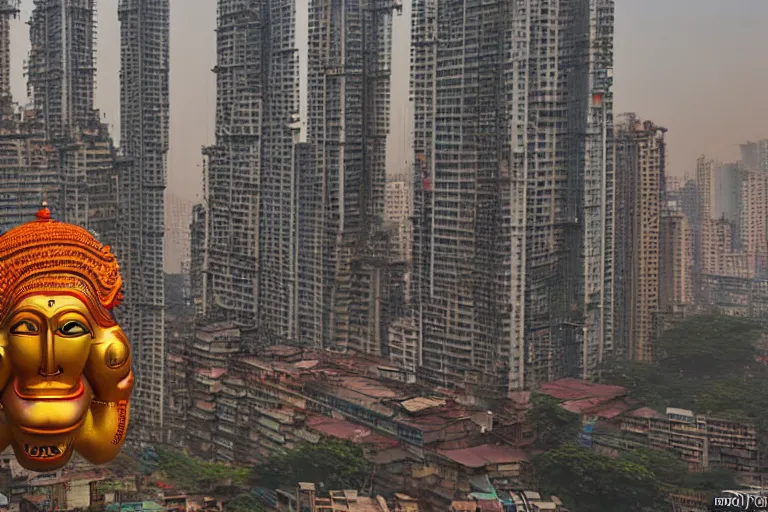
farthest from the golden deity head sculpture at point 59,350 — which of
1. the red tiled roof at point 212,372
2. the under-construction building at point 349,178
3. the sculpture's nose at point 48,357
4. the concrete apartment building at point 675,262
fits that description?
the concrete apartment building at point 675,262

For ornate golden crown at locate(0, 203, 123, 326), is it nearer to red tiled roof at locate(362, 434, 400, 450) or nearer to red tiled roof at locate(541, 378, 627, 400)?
red tiled roof at locate(362, 434, 400, 450)

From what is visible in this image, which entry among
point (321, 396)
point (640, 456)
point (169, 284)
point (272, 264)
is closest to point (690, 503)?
point (640, 456)

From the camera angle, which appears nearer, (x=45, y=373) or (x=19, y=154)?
(x=45, y=373)

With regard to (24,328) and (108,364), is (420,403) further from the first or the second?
(24,328)

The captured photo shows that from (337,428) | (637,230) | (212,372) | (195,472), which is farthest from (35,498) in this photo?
(637,230)

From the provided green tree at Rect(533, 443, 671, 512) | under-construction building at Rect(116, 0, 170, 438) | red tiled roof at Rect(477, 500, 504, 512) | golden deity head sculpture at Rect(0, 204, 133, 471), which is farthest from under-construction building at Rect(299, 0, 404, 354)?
golden deity head sculpture at Rect(0, 204, 133, 471)

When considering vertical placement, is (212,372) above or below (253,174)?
below

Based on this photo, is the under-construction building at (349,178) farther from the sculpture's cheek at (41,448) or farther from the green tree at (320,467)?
the sculpture's cheek at (41,448)
